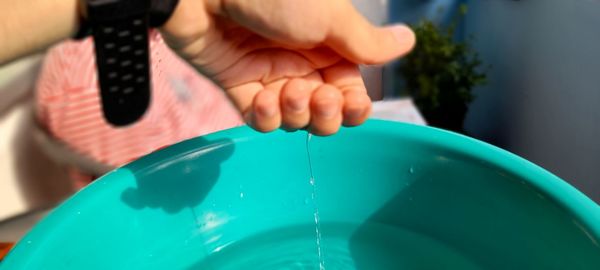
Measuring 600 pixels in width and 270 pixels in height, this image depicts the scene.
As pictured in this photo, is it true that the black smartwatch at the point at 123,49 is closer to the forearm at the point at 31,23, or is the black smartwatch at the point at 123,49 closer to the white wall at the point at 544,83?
the forearm at the point at 31,23

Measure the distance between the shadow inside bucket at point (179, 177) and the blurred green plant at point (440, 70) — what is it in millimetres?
738

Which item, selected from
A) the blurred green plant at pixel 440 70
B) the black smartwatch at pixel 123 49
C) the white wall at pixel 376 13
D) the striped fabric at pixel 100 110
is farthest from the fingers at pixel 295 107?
the blurred green plant at pixel 440 70

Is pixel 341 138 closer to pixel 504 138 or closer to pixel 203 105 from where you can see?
Answer: pixel 203 105

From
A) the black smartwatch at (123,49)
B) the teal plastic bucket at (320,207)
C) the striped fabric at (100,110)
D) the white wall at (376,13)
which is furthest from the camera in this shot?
the white wall at (376,13)

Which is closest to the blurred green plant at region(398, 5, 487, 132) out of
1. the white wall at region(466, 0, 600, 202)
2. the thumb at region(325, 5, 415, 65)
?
the white wall at region(466, 0, 600, 202)

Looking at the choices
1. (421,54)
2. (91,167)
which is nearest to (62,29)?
(91,167)

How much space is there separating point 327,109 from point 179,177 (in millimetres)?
225

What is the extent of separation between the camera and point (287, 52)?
55cm

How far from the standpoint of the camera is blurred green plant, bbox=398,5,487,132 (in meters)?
1.28

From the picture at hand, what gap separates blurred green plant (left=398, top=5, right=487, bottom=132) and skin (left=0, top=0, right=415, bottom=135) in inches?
29.9

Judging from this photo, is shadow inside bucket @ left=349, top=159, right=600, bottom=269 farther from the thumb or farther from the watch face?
the watch face

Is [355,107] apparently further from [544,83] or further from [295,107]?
[544,83]

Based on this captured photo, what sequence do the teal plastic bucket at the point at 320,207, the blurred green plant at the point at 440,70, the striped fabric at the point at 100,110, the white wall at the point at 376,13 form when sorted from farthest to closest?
the blurred green plant at the point at 440,70 → the white wall at the point at 376,13 → the striped fabric at the point at 100,110 → the teal plastic bucket at the point at 320,207

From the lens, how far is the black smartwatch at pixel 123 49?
1.51ft
